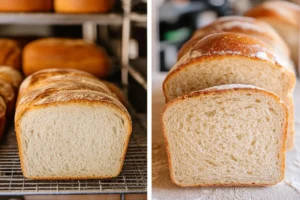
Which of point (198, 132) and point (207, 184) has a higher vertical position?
point (198, 132)

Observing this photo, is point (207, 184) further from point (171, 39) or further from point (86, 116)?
point (171, 39)

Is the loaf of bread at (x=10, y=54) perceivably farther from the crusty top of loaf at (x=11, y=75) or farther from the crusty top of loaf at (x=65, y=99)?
the crusty top of loaf at (x=65, y=99)

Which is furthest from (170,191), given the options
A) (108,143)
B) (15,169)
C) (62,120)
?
(15,169)

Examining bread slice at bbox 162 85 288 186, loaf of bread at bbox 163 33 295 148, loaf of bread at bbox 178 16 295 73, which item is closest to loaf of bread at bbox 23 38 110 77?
loaf of bread at bbox 178 16 295 73

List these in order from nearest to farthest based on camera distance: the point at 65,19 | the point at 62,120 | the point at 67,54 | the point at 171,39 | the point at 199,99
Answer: the point at 199,99 → the point at 62,120 → the point at 65,19 → the point at 67,54 → the point at 171,39

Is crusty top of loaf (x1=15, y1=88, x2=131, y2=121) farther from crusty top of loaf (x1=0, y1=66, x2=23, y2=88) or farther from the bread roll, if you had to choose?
crusty top of loaf (x1=0, y1=66, x2=23, y2=88)

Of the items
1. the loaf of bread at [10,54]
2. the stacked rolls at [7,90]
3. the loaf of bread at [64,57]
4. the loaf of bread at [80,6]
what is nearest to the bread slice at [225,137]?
the stacked rolls at [7,90]
